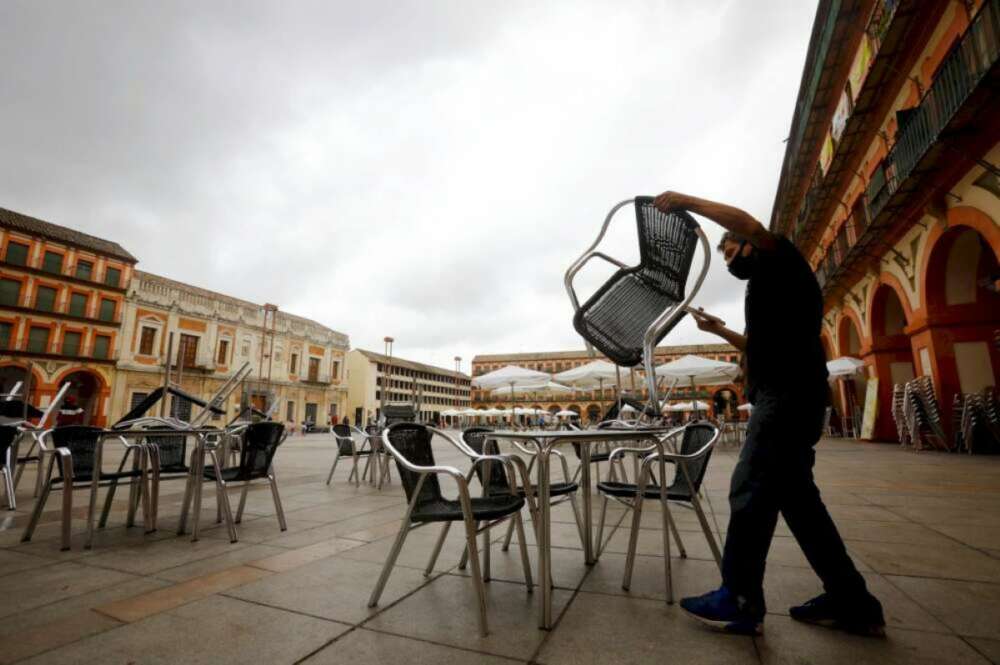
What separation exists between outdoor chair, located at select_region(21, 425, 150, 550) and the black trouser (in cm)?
366

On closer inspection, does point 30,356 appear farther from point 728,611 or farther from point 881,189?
point 881,189

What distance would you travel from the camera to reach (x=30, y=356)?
78.3 ft

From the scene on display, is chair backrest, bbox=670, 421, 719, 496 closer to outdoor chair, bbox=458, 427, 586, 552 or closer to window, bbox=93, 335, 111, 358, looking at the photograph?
outdoor chair, bbox=458, 427, 586, 552

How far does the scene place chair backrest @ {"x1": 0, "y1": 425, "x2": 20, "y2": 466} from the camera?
4219mm

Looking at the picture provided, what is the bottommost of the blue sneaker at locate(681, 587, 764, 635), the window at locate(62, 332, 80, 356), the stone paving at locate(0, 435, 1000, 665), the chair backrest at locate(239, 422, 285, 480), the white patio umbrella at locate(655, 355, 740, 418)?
the stone paving at locate(0, 435, 1000, 665)

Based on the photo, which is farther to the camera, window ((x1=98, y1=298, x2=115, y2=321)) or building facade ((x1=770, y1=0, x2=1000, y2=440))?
window ((x1=98, y1=298, x2=115, y2=321))

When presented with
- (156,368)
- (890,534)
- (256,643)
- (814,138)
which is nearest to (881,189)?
(814,138)

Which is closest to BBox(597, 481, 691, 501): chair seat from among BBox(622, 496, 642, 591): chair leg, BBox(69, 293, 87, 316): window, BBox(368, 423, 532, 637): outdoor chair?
BBox(622, 496, 642, 591): chair leg

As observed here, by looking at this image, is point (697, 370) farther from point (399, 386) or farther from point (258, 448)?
point (399, 386)

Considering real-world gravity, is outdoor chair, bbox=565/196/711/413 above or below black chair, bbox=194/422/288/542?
above

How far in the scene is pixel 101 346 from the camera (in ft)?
86.2

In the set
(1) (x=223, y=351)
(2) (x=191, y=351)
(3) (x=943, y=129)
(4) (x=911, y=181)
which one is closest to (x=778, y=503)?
(3) (x=943, y=129)

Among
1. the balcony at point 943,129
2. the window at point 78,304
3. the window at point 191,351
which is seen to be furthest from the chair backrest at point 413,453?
the window at point 191,351

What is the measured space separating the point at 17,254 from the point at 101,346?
6.02m
